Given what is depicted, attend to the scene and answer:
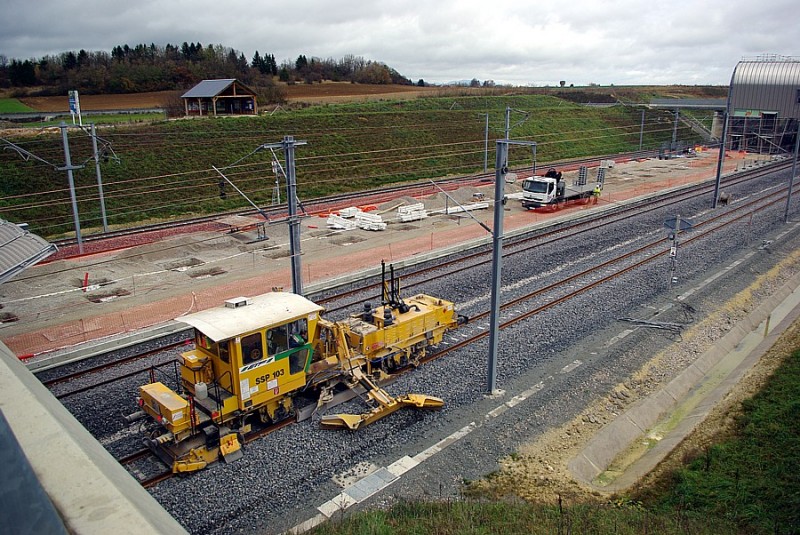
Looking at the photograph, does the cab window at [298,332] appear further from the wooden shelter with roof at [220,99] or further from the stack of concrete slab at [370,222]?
A: the wooden shelter with roof at [220,99]

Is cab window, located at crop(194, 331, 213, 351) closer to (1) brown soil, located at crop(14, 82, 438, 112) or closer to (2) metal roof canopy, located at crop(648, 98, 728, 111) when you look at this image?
(1) brown soil, located at crop(14, 82, 438, 112)

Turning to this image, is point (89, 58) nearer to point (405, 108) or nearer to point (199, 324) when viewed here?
point (405, 108)

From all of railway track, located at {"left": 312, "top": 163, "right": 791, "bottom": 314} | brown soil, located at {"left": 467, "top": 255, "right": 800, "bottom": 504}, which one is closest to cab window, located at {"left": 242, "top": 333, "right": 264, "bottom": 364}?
brown soil, located at {"left": 467, "top": 255, "right": 800, "bottom": 504}

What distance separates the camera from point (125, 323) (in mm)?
18562

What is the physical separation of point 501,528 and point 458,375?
6.23m

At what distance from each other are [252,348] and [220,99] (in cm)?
5323

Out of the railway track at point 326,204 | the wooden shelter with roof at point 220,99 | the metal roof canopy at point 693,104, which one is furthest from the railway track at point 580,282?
the metal roof canopy at point 693,104

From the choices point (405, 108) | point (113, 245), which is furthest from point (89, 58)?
point (113, 245)

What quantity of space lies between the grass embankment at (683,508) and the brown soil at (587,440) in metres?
0.31

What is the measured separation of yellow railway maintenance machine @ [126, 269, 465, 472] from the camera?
11.1 m

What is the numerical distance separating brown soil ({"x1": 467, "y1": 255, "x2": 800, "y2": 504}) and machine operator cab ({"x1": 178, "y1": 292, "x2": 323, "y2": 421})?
4.40 meters

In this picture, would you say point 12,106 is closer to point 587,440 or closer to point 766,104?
point 587,440

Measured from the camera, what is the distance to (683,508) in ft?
32.3

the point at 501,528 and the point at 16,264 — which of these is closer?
the point at 501,528
